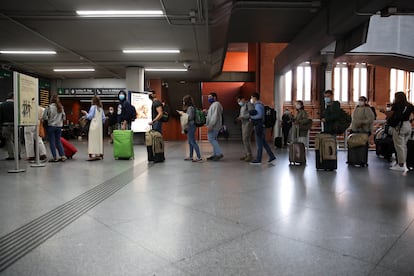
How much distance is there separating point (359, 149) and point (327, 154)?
3.73ft

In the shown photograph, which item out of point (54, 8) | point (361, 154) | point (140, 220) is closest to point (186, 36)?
point (54, 8)

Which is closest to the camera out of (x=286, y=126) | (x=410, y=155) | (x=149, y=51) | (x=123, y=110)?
(x=410, y=155)

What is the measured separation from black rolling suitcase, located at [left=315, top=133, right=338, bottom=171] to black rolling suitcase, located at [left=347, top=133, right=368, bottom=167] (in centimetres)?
91

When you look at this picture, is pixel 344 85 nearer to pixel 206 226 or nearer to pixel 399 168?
pixel 399 168

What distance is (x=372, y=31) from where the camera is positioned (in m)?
10.2

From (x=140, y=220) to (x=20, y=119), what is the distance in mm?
4111

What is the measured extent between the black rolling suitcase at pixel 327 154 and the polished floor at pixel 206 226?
884mm

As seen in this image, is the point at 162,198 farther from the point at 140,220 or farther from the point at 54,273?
the point at 54,273

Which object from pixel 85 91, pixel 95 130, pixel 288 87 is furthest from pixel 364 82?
pixel 95 130

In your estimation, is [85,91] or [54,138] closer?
[54,138]

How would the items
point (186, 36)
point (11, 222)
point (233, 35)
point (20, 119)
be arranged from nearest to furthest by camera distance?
point (11, 222)
point (20, 119)
point (186, 36)
point (233, 35)

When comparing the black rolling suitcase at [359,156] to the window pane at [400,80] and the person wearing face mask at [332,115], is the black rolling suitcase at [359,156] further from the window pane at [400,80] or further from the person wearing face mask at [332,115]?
the window pane at [400,80]

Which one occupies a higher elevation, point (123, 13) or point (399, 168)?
point (123, 13)

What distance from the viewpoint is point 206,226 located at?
2.79m
